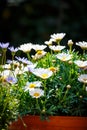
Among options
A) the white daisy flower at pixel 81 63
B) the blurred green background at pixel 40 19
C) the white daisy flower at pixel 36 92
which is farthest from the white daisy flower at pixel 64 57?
the blurred green background at pixel 40 19

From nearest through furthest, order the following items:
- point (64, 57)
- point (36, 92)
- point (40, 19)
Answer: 1. point (36, 92)
2. point (64, 57)
3. point (40, 19)

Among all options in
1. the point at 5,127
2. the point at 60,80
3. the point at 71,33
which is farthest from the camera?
the point at 71,33

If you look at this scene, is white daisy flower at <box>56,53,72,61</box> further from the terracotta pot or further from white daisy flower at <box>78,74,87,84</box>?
the terracotta pot

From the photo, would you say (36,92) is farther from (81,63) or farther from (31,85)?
(81,63)

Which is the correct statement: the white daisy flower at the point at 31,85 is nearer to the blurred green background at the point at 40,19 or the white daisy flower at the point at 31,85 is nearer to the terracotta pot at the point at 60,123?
the terracotta pot at the point at 60,123

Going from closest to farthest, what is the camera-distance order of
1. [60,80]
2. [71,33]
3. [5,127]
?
[5,127]
[60,80]
[71,33]

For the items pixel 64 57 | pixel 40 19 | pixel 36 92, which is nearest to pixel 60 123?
pixel 36 92

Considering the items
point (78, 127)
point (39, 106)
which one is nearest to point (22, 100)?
point (39, 106)

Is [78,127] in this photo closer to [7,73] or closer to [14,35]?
[7,73]

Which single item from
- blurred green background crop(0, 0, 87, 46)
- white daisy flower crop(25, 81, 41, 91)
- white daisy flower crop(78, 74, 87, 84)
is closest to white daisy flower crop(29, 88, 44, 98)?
white daisy flower crop(25, 81, 41, 91)
